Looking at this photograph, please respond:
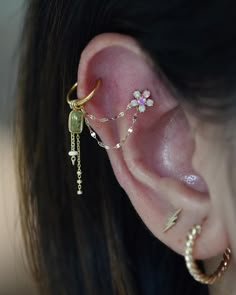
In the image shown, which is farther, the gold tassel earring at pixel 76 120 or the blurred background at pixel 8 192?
the blurred background at pixel 8 192

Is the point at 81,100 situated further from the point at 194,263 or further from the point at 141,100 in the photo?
the point at 194,263

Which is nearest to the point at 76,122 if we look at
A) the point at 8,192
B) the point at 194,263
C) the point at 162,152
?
the point at 162,152

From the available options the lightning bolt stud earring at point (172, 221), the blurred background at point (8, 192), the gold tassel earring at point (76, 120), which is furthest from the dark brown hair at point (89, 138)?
the blurred background at point (8, 192)

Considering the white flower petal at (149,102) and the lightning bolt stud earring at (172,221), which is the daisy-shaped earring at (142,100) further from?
the lightning bolt stud earring at (172,221)

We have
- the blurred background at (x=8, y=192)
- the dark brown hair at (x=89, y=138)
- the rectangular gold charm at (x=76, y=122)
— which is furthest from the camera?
the blurred background at (x=8, y=192)

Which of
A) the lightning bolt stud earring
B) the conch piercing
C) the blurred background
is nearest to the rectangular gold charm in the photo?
the conch piercing

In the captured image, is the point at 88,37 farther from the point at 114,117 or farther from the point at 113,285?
the point at 113,285

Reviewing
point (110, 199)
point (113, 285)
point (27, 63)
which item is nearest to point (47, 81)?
point (27, 63)
